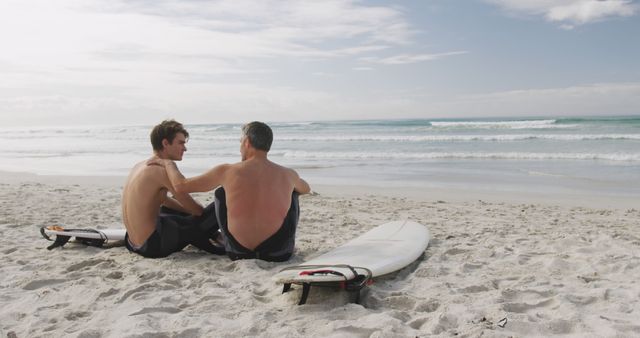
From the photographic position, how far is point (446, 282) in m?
3.68

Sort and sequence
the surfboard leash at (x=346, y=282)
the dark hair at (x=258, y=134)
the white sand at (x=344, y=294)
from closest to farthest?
the white sand at (x=344, y=294) < the surfboard leash at (x=346, y=282) < the dark hair at (x=258, y=134)

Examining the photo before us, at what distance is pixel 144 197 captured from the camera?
4180mm

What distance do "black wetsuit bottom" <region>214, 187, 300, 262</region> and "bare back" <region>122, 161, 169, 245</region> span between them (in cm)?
51

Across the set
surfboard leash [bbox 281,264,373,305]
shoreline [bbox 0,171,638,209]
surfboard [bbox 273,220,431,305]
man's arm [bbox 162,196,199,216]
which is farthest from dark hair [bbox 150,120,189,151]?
shoreline [bbox 0,171,638,209]

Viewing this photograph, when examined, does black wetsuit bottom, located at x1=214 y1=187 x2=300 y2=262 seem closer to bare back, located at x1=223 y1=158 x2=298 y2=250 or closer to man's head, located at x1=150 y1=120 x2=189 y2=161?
bare back, located at x1=223 y1=158 x2=298 y2=250

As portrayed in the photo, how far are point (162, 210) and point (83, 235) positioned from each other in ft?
3.69

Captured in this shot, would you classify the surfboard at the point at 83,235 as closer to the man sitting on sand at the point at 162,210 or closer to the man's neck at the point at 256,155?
the man sitting on sand at the point at 162,210

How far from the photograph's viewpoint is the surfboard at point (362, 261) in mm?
3182

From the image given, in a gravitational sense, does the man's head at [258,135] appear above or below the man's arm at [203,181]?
above

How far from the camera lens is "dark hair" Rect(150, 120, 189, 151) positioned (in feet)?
13.6

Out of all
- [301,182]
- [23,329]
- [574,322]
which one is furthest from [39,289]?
[574,322]

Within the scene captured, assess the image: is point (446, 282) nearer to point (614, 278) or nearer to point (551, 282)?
point (551, 282)

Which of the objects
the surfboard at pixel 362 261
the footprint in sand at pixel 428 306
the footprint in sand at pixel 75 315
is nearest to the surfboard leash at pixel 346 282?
the surfboard at pixel 362 261

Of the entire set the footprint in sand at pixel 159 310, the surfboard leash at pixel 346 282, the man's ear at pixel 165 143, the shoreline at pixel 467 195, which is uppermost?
the man's ear at pixel 165 143
